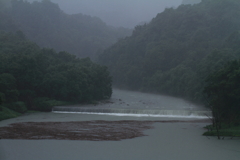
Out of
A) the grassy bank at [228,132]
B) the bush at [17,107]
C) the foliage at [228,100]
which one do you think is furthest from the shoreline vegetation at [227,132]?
the bush at [17,107]

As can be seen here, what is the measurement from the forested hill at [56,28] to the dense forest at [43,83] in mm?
44212

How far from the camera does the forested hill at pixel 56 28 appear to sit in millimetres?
89750

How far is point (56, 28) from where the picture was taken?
322 ft

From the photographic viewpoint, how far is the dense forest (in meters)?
28.5

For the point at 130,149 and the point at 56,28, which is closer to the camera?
the point at 130,149

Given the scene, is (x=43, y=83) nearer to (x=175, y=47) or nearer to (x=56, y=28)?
(x=175, y=47)

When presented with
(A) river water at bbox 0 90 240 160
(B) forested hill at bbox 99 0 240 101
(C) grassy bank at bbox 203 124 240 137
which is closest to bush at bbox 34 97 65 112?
(A) river water at bbox 0 90 240 160

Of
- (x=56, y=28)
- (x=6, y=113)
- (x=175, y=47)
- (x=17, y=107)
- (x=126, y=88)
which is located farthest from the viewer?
(x=56, y=28)

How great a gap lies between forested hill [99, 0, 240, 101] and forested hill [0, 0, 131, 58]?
17.2m

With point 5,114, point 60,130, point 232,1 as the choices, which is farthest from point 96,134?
point 232,1

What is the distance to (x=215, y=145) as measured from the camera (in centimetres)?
1380

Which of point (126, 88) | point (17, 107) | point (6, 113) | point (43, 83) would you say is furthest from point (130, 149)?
point (126, 88)

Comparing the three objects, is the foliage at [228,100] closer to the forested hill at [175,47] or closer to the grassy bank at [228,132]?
the grassy bank at [228,132]

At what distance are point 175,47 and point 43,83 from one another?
38305 millimetres
